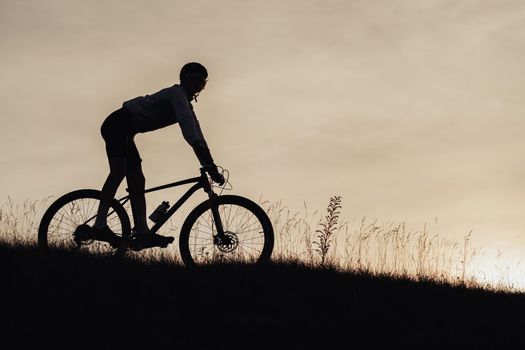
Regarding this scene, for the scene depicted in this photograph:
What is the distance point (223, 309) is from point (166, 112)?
2.77 meters

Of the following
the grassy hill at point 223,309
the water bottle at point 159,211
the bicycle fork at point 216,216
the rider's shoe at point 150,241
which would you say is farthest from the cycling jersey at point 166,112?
the grassy hill at point 223,309

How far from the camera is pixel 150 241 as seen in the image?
30.1ft

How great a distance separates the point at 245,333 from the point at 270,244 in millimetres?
2029

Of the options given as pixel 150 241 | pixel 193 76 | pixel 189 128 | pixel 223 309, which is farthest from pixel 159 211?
pixel 223 309

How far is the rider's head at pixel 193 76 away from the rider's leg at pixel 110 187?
1191 mm

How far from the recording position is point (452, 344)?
291 inches

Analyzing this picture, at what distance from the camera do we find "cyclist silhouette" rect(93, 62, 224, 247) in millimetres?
8867

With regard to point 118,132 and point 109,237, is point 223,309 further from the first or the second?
point 118,132

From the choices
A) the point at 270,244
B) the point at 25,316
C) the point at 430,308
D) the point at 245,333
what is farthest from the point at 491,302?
the point at 25,316

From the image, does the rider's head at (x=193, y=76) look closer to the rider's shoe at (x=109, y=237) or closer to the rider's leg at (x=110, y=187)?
the rider's leg at (x=110, y=187)

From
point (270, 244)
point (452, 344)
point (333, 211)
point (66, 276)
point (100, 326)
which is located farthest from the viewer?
point (333, 211)

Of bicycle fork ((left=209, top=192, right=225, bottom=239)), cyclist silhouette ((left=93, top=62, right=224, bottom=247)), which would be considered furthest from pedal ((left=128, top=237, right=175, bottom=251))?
bicycle fork ((left=209, top=192, right=225, bottom=239))

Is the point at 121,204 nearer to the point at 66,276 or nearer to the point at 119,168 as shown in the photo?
the point at 119,168

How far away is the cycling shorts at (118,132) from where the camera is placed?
9.19 metres
